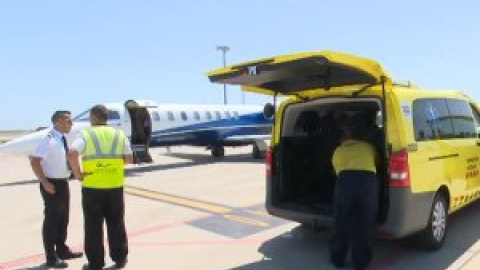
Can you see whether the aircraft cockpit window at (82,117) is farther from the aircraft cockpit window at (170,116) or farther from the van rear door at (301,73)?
the van rear door at (301,73)

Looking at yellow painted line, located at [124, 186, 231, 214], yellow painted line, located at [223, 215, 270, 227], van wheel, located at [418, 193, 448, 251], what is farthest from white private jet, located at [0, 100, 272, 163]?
van wheel, located at [418, 193, 448, 251]

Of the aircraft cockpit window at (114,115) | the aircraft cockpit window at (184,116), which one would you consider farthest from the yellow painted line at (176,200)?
the aircraft cockpit window at (184,116)

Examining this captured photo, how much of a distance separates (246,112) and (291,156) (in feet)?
58.6

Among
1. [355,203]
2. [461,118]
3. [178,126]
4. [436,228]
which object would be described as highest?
[461,118]

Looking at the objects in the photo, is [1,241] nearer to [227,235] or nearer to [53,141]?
[53,141]

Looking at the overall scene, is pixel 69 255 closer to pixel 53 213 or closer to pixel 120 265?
pixel 53 213

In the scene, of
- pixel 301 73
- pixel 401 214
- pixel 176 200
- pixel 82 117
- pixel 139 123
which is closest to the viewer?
pixel 401 214

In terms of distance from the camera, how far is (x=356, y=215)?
19.6ft

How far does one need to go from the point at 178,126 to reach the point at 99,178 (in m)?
15.0

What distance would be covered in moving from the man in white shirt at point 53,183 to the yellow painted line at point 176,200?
12.6 feet

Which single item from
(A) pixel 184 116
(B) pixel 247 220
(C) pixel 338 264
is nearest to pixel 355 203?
(C) pixel 338 264

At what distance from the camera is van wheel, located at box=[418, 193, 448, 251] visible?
652 centimetres

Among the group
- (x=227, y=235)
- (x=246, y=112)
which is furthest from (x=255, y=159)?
(x=227, y=235)

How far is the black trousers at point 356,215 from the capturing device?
585cm
